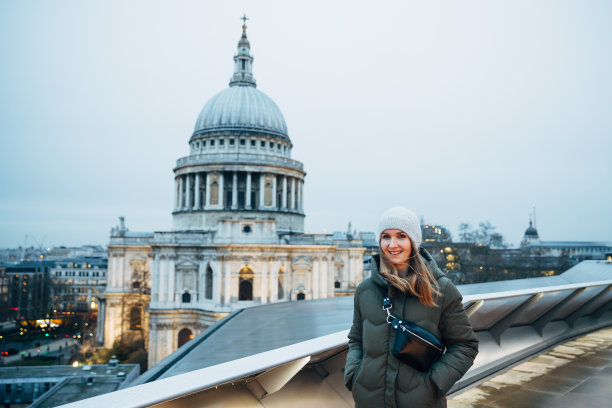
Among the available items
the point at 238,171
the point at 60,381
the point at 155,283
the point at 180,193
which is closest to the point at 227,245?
the point at 155,283

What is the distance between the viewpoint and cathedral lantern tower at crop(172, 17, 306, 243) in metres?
58.7

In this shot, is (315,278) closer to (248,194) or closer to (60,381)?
(248,194)

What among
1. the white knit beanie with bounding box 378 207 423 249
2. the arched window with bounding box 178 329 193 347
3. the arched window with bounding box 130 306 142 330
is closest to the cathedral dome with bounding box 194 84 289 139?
the arched window with bounding box 130 306 142 330

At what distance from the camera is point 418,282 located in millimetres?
3436

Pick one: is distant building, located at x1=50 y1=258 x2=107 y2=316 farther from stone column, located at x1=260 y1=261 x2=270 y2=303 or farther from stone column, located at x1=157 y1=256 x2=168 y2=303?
stone column, located at x1=260 y1=261 x2=270 y2=303

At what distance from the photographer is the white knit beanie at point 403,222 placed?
3682 millimetres

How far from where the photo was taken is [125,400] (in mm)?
2951

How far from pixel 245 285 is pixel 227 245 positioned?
16.0 ft

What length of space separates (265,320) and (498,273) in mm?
45701

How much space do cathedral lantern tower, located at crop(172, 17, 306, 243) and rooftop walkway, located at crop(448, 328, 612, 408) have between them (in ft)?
160

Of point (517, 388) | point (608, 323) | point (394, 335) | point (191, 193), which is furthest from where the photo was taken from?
point (191, 193)

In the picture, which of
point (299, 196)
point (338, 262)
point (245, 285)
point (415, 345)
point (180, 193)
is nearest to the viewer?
point (415, 345)

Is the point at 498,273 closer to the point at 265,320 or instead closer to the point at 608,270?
the point at 608,270

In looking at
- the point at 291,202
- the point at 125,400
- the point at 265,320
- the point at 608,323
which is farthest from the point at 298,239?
the point at 125,400
